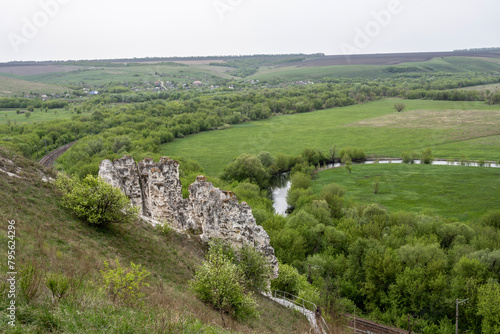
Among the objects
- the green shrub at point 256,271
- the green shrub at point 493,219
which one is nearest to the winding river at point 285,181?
the green shrub at point 493,219

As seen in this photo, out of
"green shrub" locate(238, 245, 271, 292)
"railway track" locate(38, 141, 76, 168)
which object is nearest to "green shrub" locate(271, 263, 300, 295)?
"green shrub" locate(238, 245, 271, 292)

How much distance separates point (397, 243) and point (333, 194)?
2816 centimetres

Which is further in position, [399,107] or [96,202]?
[399,107]

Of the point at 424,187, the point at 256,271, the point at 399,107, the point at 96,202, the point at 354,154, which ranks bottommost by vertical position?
the point at 424,187

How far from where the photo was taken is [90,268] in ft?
71.5

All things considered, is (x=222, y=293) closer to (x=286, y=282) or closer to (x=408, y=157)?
(x=286, y=282)

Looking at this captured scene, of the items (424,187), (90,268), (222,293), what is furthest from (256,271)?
(424,187)

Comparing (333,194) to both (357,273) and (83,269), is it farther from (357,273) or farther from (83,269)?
(83,269)

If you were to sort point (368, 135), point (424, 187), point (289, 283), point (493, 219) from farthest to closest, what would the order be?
point (368, 135), point (424, 187), point (493, 219), point (289, 283)

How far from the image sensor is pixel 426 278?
40.2 metres

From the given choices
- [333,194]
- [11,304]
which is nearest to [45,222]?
[11,304]

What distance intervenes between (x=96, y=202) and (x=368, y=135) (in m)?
124

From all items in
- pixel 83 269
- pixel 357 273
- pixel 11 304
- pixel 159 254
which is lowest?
pixel 357 273

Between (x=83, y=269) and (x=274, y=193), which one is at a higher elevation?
(x=83, y=269)
